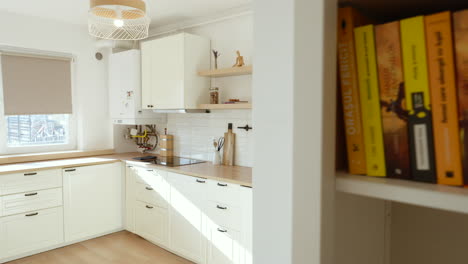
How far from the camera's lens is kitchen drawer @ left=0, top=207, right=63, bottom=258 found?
3211mm

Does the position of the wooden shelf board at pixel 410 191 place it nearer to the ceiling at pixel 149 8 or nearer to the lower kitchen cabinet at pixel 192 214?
the lower kitchen cabinet at pixel 192 214

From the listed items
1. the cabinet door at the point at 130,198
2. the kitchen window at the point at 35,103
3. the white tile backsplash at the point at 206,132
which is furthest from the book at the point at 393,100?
the kitchen window at the point at 35,103

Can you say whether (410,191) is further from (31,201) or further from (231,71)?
(31,201)

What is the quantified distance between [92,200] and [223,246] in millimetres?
1836

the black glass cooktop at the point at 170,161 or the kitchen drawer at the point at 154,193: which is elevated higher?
the black glass cooktop at the point at 170,161

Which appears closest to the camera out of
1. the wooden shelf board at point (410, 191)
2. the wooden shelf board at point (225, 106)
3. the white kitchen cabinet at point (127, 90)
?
the wooden shelf board at point (410, 191)

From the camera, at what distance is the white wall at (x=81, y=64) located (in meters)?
3.77

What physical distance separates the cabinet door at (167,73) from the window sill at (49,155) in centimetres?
114

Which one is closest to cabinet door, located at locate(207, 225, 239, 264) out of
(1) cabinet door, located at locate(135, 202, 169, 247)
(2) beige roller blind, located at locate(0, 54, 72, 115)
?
(1) cabinet door, located at locate(135, 202, 169, 247)

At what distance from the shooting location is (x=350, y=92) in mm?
590

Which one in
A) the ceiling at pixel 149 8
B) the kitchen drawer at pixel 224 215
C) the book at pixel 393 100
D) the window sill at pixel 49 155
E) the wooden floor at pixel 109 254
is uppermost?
the ceiling at pixel 149 8

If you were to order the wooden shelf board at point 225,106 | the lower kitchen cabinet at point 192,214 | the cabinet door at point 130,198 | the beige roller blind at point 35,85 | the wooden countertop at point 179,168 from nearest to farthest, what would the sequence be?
the lower kitchen cabinet at point 192,214, the wooden countertop at point 179,168, the wooden shelf board at point 225,106, the beige roller blind at point 35,85, the cabinet door at point 130,198

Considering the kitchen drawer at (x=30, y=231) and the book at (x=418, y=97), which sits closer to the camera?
the book at (x=418, y=97)

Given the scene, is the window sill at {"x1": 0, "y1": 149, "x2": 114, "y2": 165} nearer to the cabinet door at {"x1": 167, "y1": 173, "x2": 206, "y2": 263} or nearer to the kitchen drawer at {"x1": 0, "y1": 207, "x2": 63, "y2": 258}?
the kitchen drawer at {"x1": 0, "y1": 207, "x2": 63, "y2": 258}
